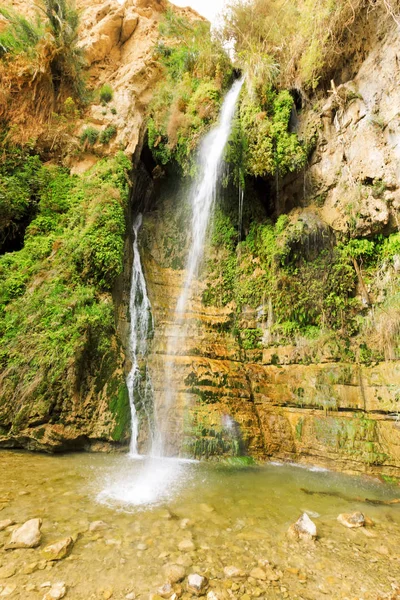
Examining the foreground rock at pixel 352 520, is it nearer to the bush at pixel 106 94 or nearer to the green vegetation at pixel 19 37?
the bush at pixel 106 94

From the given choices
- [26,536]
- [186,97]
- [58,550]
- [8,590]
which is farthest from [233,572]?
[186,97]

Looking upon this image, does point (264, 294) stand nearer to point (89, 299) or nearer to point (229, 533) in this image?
point (89, 299)

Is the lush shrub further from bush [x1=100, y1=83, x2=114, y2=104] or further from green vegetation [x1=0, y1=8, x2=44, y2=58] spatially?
green vegetation [x1=0, y1=8, x2=44, y2=58]

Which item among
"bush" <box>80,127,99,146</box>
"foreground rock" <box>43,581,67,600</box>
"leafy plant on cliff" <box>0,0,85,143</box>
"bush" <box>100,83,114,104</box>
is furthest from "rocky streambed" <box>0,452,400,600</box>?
"bush" <box>100,83,114,104</box>

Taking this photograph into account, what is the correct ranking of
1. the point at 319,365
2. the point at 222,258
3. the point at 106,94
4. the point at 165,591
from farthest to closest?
the point at 106,94, the point at 222,258, the point at 319,365, the point at 165,591

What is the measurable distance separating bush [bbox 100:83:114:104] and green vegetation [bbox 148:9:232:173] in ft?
6.05

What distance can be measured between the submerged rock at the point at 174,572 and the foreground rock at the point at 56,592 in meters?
0.74

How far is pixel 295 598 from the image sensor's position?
87.1 inches

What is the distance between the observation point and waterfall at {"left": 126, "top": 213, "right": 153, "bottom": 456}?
6.39m

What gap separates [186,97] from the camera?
10.3 m

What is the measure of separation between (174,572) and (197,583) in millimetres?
218

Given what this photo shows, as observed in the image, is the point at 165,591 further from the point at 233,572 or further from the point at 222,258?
the point at 222,258

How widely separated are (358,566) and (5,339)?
6296 mm

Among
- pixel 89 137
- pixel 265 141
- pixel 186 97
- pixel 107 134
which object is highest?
pixel 186 97
